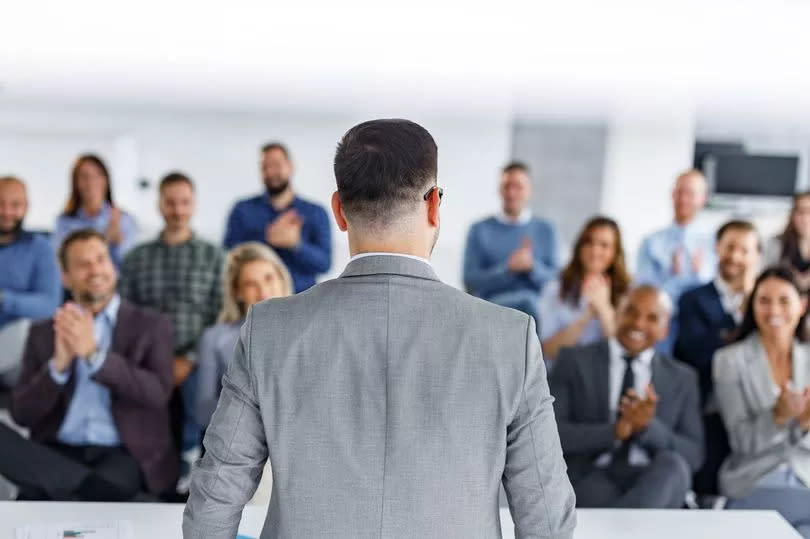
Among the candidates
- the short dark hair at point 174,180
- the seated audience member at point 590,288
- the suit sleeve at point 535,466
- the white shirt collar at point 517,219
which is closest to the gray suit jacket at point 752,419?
the seated audience member at point 590,288

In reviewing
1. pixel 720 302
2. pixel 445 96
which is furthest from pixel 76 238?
pixel 445 96

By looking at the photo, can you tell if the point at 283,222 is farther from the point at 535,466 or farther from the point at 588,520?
the point at 535,466

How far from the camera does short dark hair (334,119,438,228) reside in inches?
43.7

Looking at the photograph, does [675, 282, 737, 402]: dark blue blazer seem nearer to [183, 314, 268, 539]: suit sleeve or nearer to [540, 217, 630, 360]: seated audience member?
[540, 217, 630, 360]: seated audience member

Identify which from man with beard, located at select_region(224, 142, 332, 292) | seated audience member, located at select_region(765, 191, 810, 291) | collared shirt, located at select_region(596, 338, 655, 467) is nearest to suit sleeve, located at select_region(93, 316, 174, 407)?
man with beard, located at select_region(224, 142, 332, 292)

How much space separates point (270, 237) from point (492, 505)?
3.25 m

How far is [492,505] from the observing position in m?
1.19

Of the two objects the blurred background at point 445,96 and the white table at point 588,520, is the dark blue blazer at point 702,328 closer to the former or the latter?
the white table at point 588,520

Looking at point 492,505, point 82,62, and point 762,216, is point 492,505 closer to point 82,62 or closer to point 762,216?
point 82,62

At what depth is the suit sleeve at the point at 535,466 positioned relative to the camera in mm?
1159

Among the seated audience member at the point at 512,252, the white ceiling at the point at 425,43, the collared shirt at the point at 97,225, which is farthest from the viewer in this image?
the white ceiling at the point at 425,43

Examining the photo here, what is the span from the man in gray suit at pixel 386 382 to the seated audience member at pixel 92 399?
188 cm

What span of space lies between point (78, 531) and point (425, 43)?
3.95 meters

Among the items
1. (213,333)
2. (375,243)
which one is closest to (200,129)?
(213,333)
